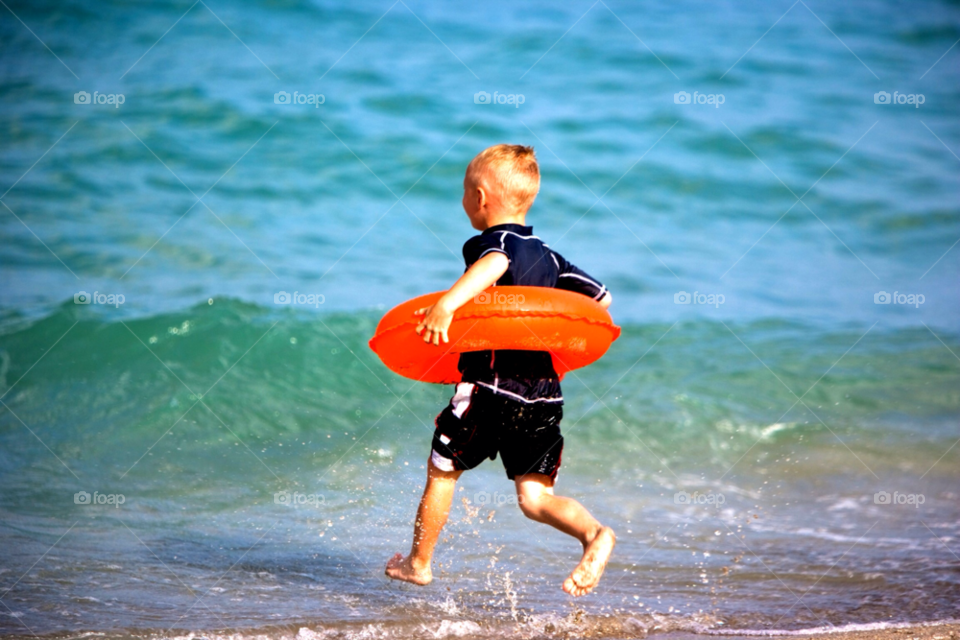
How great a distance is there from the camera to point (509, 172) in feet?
11.1

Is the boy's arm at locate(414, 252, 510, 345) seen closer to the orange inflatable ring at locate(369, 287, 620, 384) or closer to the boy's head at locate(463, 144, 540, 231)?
the orange inflatable ring at locate(369, 287, 620, 384)

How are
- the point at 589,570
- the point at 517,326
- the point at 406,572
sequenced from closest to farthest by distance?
1. the point at 589,570
2. the point at 517,326
3. the point at 406,572

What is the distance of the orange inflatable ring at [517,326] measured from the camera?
3227 mm

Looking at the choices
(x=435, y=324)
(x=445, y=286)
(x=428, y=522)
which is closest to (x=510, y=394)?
(x=435, y=324)

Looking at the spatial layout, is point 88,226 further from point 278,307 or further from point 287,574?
point 287,574

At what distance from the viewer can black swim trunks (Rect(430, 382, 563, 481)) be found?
11.1 ft

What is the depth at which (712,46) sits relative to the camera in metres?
16.6

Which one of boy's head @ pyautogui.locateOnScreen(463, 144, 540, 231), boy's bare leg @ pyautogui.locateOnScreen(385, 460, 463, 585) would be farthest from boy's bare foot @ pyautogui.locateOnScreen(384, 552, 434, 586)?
boy's head @ pyautogui.locateOnScreen(463, 144, 540, 231)

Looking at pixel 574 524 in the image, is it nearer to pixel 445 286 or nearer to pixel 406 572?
pixel 406 572

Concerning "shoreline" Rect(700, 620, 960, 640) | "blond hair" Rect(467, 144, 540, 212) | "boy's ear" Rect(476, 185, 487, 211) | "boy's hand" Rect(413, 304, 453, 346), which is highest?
"blond hair" Rect(467, 144, 540, 212)

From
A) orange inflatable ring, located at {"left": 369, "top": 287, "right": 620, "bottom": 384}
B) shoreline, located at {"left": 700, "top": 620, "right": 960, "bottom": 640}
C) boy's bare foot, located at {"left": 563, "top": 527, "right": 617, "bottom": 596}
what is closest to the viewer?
boy's bare foot, located at {"left": 563, "top": 527, "right": 617, "bottom": 596}

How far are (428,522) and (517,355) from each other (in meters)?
0.75

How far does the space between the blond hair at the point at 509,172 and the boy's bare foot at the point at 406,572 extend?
59.0 inches

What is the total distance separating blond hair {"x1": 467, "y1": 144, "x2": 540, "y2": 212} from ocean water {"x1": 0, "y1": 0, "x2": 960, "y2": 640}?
5.50ft
